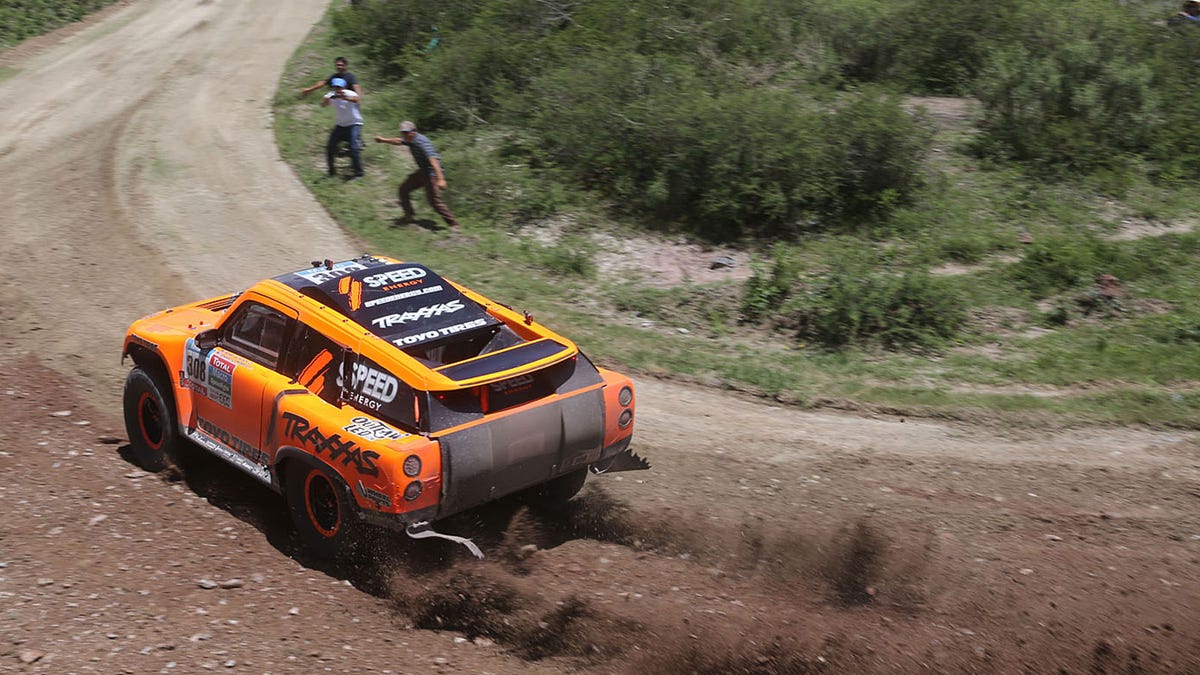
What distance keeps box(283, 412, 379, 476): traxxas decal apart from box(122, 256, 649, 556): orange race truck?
0.04ft

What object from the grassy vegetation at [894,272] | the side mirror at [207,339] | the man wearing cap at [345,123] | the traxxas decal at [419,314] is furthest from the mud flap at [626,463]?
the man wearing cap at [345,123]

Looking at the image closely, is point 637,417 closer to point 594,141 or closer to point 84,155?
point 594,141

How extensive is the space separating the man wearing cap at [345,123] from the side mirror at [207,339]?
990 centimetres

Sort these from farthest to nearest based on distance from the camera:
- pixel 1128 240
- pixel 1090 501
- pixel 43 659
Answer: pixel 1128 240, pixel 1090 501, pixel 43 659

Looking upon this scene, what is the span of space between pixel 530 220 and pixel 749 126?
147 inches

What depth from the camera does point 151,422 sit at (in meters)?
9.27

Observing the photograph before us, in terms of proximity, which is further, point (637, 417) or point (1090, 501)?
point (637, 417)

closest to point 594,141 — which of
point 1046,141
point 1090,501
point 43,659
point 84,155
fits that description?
point 1046,141

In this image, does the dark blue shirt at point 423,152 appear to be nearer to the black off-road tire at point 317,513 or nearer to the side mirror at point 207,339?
the side mirror at point 207,339

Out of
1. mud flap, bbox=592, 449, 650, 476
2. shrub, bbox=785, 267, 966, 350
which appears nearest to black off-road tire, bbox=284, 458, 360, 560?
mud flap, bbox=592, 449, 650, 476

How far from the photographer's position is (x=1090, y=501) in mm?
9461

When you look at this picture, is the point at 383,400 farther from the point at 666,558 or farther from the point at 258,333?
the point at 666,558

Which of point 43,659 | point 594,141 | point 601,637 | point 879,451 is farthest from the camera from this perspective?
point 594,141

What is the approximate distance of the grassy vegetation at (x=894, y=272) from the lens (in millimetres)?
12328
